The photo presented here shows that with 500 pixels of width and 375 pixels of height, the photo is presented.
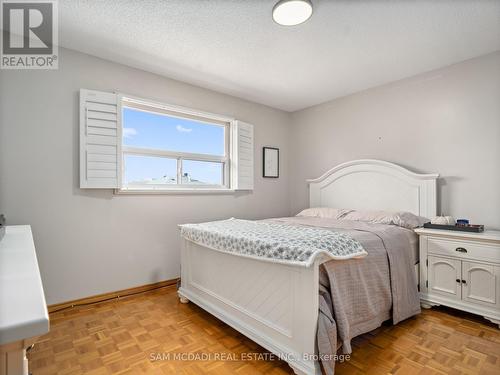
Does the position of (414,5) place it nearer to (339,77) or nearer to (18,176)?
(339,77)

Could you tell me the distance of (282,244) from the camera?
161cm

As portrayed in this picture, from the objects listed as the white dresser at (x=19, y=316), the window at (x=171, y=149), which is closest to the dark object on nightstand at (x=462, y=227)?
the window at (x=171, y=149)

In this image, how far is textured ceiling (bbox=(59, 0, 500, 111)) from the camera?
194 cm

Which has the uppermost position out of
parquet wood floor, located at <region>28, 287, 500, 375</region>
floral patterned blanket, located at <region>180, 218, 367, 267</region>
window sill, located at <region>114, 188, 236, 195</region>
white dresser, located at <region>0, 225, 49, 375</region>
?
window sill, located at <region>114, 188, 236, 195</region>

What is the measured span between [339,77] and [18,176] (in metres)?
3.28

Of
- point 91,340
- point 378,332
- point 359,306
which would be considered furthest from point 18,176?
point 378,332

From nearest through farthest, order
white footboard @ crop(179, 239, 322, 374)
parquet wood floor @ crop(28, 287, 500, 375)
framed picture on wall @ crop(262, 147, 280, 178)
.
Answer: white footboard @ crop(179, 239, 322, 374)
parquet wood floor @ crop(28, 287, 500, 375)
framed picture on wall @ crop(262, 147, 280, 178)

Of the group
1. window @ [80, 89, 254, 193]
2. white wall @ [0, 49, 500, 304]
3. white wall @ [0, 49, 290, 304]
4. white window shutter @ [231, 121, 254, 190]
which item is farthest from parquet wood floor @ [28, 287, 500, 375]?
white window shutter @ [231, 121, 254, 190]

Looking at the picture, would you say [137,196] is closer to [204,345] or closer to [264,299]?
[204,345]

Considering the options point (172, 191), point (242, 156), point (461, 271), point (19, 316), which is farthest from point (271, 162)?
point (19, 316)

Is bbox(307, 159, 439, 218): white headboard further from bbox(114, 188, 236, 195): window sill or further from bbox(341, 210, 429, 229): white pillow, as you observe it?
bbox(114, 188, 236, 195): window sill

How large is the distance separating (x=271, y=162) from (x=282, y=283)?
2749 millimetres

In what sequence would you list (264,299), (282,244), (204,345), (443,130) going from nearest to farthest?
(282,244) → (264,299) → (204,345) → (443,130)

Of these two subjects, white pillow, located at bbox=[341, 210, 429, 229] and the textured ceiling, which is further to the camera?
white pillow, located at bbox=[341, 210, 429, 229]
